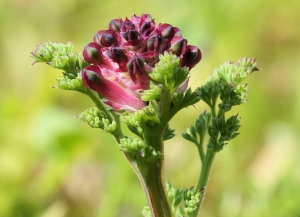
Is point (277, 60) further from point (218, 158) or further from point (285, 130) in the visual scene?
point (218, 158)

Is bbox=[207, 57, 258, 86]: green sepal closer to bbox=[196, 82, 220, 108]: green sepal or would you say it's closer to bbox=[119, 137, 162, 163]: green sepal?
bbox=[196, 82, 220, 108]: green sepal

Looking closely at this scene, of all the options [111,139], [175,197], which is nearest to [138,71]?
[175,197]

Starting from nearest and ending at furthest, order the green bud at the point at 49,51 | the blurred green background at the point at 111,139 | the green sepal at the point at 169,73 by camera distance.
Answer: the green sepal at the point at 169,73, the green bud at the point at 49,51, the blurred green background at the point at 111,139

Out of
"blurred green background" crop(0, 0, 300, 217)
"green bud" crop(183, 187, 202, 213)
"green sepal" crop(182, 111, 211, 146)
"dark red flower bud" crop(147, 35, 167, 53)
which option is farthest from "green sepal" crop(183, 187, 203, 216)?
"blurred green background" crop(0, 0, 300, 217)

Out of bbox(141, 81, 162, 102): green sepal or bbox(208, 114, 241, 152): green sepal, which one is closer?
bbox(141, 81, 162, 102): green sepal

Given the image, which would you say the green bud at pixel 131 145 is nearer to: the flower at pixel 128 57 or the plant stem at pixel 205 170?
the flower at pixel 128 57

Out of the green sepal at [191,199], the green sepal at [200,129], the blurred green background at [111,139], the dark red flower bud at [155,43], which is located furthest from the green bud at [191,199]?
the blurred green background at [111,139]

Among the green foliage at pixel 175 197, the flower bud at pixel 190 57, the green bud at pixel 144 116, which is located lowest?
the green foliage at pixel 175 197
